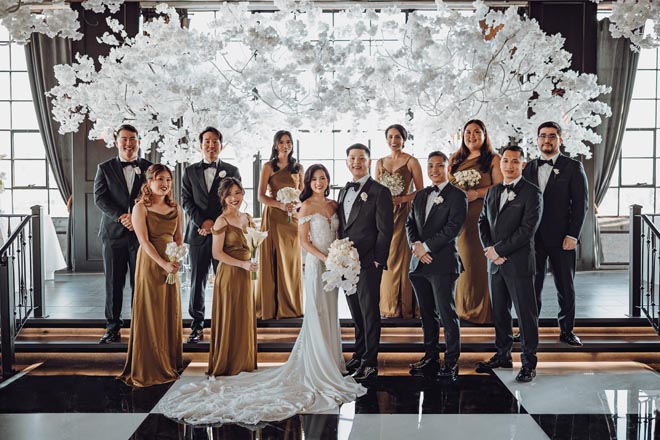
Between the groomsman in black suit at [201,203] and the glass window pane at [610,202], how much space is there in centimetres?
693

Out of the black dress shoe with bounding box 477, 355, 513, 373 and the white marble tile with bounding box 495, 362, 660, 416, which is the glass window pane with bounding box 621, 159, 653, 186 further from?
the black dress shoe with bounding box 477, 355, 513, 373

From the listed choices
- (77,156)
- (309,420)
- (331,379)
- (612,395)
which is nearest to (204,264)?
(331,379)

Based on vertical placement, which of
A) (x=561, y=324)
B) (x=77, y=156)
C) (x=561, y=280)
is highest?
(x=77, y=156)

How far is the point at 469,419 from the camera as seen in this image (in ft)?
12.8

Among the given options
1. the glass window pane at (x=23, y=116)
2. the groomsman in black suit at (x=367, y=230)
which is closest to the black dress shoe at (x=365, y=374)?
the groomsman in black suit at (x=367, y=230)

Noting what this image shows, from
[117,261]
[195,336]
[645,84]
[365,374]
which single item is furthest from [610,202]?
[117,261]

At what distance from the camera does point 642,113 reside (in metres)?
9.72

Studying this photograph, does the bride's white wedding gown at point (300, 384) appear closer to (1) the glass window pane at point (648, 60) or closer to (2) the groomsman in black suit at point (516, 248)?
(2) the groomsman in black suit at point (516, 248)

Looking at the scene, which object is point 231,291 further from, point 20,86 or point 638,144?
point 638,144

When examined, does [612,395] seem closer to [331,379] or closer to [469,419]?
[469,419]

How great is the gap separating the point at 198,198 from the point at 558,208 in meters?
2.90

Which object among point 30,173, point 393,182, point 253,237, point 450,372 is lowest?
point 450,372

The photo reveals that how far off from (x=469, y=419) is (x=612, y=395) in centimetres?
119

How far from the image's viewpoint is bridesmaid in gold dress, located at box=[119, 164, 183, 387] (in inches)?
179
